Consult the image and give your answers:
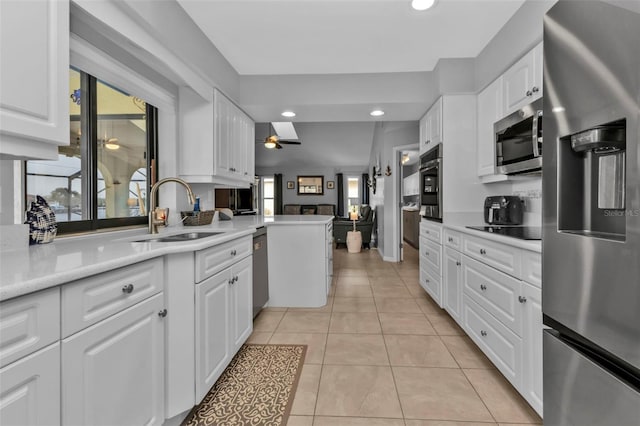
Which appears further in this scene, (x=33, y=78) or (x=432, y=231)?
(x=432, y=231)

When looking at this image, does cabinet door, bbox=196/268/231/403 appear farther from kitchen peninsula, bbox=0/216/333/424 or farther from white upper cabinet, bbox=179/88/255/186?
white upper cabinet, bbox=179/88/255/186

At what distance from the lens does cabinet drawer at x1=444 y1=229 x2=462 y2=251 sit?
8.19 ft

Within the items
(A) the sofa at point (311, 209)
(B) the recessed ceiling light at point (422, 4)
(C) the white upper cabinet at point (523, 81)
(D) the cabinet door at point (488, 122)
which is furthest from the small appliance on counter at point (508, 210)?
(A) the sofa at point (311, 209)

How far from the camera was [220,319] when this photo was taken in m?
1.75

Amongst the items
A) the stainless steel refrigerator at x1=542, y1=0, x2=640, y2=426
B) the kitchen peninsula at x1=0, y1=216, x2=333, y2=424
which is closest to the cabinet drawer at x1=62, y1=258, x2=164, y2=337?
the kitchen peninsula at x1=0, y1=216, x2=333, y2=424

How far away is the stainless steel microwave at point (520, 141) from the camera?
1931 millimetres

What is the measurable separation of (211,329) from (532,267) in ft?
5.53

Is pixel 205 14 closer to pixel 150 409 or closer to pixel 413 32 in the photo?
pixel 413 32

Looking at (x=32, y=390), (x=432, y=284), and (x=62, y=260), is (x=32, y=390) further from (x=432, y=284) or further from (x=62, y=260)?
(x=432, y=284)

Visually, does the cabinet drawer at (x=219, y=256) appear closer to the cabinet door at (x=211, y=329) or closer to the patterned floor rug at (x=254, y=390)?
the cabinet door at (x=211, y=329)

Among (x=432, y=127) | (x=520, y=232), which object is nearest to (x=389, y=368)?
(x=520, y=232)

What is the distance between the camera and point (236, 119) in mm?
3217

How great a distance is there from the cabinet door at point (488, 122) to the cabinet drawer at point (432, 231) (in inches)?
25.7

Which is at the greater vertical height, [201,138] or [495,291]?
[201,138]
